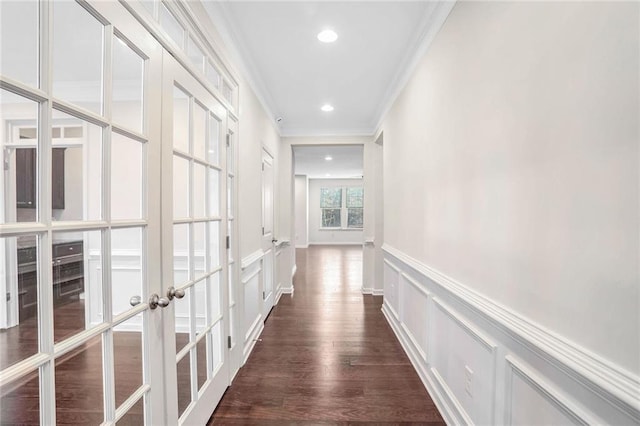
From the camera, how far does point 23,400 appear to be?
81 cm

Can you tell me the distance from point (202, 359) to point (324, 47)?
2.39 meters

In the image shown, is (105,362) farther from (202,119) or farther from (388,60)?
(388,60)

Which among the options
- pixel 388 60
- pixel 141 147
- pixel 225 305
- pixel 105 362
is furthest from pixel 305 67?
pixel 105 362

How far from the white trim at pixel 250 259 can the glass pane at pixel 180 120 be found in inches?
47.4

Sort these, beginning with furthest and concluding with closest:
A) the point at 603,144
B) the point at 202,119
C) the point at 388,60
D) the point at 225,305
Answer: the point at 388,60 → the point at 225,305 → the point at 202,119 → the point at 603,144

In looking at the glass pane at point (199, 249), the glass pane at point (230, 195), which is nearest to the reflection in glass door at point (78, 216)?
the glass pane at point (199, 249)

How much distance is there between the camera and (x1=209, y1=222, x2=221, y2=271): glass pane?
184cm

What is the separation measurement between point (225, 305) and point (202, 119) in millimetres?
1237

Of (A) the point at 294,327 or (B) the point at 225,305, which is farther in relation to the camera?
(A) the point at 294,327

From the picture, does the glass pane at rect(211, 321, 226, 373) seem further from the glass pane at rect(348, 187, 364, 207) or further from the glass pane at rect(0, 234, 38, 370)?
the glass pane at rect(348, 187, 364, 207)

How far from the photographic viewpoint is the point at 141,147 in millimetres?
1186

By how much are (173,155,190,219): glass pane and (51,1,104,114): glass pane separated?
504mm

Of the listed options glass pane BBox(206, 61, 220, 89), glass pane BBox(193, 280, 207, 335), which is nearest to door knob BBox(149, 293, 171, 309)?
glass pane BBox(193, 280, 207, 335)

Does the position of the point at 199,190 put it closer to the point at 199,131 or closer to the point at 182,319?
the point at 199,131
